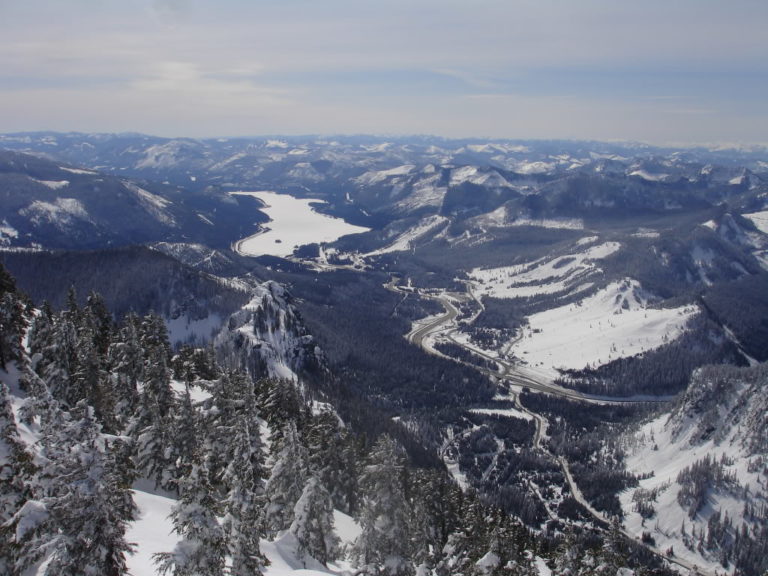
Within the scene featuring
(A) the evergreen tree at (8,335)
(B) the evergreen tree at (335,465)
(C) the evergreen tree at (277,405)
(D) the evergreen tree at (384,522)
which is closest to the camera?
(D) the evergreen tree at (384,522)

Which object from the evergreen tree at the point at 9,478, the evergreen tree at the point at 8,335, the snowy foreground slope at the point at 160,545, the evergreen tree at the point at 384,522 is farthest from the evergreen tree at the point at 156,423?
the evergreen tree at the point at 9,478

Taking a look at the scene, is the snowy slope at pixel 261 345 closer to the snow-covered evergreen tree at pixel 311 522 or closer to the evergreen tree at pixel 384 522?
the snow-covered evergreen tree at pixel 311 522

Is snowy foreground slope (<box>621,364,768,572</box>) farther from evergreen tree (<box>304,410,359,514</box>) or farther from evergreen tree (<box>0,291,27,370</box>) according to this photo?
evergreen tree (<box>0,291,27,370</box>)

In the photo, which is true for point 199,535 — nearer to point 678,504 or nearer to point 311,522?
point 311,522

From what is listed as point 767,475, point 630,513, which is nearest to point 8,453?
point 630,513

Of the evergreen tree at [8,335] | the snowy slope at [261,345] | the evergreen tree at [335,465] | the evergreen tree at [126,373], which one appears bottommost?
the snowy slope at [261,345]

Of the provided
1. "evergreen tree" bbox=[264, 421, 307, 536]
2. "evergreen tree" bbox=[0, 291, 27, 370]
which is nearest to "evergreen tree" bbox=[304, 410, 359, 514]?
"evergreen tree" bbox=[264, 421, 307, 536]
